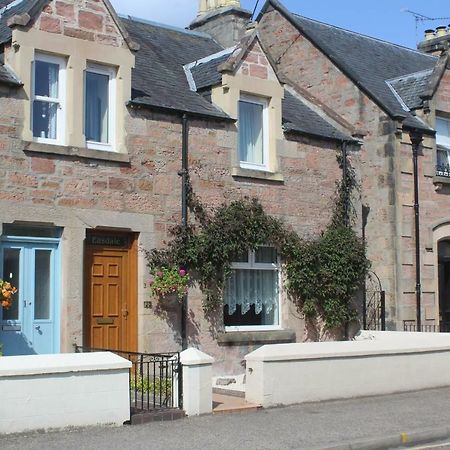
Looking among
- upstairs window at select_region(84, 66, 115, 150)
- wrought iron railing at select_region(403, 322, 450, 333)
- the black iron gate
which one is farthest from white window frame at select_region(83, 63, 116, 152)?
wrought iron railing at select_region(403, 322, 450, 333)

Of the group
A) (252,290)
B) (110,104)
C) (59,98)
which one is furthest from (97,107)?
(252,290)

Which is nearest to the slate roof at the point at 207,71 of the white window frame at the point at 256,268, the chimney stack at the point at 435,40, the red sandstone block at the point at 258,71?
the red sandstone block at the point at 258,71

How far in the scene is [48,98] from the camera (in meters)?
13.1

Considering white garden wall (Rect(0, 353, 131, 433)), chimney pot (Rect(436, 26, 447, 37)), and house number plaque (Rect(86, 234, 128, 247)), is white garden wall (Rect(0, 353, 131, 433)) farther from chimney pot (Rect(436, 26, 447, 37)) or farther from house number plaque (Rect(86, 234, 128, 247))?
chimney pot (Rect(436, 26, 447, 37))

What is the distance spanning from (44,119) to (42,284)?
8.67ft

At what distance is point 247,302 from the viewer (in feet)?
50.7

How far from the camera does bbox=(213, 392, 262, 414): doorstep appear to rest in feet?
37.3

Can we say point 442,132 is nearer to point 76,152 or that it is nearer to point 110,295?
point 110,295

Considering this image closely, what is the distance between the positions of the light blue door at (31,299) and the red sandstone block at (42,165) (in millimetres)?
1104

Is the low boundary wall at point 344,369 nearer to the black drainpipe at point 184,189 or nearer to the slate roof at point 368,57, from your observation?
the black drainpipe at point 184,189

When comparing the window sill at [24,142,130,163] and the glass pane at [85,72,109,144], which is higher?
the glass pane at [85,72,109,144]

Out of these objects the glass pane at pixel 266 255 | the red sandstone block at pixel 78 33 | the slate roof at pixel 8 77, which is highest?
the red sandstone block at pixel 78 33

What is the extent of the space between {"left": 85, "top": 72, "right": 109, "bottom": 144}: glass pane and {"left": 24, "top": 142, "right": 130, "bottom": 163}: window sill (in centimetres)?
38

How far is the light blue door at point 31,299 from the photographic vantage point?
12.5 metres
